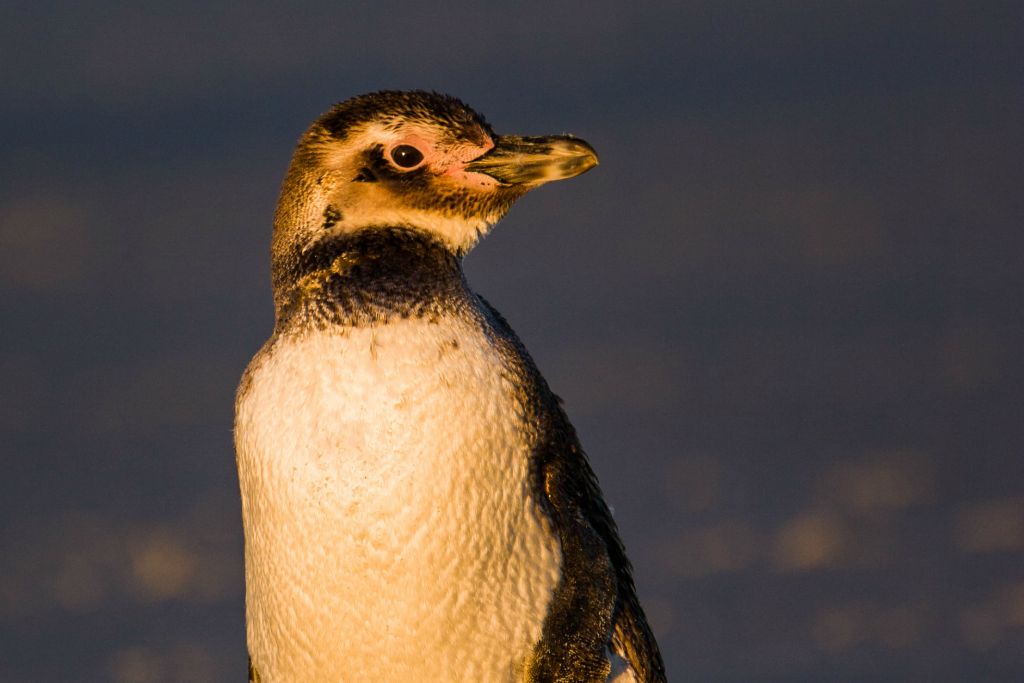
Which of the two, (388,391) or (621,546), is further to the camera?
(621,546)

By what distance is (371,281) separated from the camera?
351 centimetres

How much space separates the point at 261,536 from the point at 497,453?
58 cm

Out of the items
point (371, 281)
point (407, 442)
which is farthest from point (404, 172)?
point (407, 442)

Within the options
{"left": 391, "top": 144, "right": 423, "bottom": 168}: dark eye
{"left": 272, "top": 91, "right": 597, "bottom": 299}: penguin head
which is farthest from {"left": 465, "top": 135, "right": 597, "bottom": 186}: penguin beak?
{"left": 391, "top": 144, "right": 423, "bottom": 168}: dark eye

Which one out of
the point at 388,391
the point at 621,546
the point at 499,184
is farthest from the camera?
the point at 621,546

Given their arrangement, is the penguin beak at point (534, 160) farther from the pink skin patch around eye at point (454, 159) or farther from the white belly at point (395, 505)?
the white belly at point (395, 505)

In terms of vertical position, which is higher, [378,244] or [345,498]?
[378,244]

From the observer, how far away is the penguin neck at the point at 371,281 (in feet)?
11.4

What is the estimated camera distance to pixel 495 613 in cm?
354

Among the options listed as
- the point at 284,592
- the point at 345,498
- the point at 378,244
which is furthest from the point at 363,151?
the point at 284,592

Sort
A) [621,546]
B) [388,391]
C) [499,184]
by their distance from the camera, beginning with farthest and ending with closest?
[621,546] → [499,184] → [388,391]

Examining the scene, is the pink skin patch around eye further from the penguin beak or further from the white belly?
the white belly

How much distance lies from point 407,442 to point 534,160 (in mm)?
755

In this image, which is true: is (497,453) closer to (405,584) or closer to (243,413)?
(405,584)
